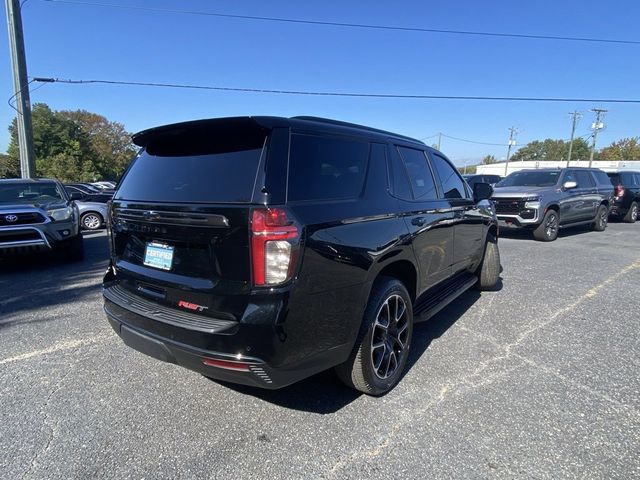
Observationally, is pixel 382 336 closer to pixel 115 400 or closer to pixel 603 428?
pixel 603 428

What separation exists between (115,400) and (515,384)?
296 cm

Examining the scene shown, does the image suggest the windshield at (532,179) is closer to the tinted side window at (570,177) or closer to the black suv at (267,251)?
the tinted side window at (570,177)

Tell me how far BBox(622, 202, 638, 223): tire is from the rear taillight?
56.9 ft

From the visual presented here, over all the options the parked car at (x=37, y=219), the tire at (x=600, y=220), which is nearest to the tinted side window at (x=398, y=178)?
the parked car at (x=37, y=219)

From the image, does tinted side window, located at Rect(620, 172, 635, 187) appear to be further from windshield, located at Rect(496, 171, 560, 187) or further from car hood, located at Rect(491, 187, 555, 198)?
car hood, located at Rect(491, 187, 555, 198)

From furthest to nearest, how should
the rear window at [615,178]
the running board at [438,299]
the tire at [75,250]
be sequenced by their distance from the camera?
the rear window at [615,178], the tire at [75,250], the running board at [438,299]

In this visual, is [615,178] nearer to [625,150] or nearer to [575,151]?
[625,150]

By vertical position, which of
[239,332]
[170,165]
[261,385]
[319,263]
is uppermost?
[170,165]

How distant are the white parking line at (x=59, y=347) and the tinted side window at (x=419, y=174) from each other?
3.27 metres

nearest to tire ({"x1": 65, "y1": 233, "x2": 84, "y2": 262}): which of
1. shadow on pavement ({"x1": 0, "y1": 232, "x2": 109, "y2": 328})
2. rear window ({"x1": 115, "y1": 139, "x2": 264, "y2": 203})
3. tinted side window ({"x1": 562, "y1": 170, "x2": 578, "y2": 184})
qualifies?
shadow on pavement ({"x1": 0, "y1": 232, "x2": 109, "y2": 328})

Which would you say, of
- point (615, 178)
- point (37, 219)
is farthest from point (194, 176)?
point (615, 178)

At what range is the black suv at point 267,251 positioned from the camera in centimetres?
Answer: 211

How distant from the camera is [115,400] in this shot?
2801 mm

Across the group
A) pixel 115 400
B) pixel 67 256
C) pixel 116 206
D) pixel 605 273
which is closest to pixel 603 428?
pixel 115 400
